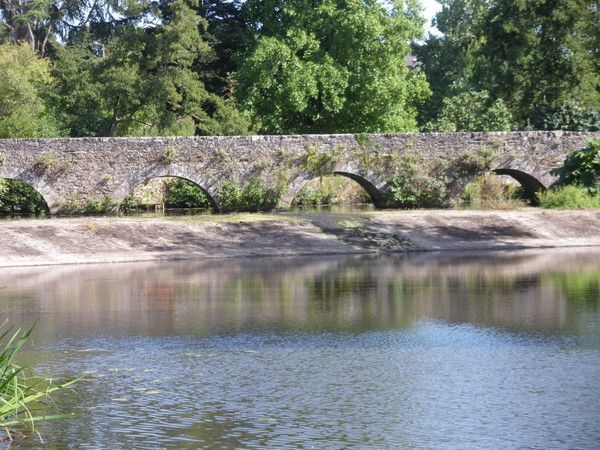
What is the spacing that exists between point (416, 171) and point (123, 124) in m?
17.5

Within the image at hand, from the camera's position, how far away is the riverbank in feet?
96.4

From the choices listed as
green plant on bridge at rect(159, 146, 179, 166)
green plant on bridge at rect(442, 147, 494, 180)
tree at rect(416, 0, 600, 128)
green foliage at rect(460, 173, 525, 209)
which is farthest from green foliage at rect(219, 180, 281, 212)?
tree at rect(416, 0, 600, 128)

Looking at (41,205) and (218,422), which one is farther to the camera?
(41,205)

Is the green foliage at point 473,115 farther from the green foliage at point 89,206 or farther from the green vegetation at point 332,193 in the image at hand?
the green foliage at point 89,206

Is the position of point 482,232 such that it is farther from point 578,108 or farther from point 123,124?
point 123,124

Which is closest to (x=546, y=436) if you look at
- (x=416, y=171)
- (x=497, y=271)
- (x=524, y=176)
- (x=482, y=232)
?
(x=497, y=271)

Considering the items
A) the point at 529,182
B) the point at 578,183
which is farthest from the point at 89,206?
the point at 578,183

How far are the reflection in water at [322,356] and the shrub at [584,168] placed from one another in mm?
14233

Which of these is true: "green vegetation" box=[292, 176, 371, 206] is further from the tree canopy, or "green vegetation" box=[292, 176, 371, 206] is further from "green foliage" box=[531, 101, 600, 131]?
"green foliage" box=[531, 101, 600, 131]

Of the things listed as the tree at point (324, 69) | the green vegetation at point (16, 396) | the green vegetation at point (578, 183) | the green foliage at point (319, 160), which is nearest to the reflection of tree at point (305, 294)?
the green vegetation at point (16, 396)

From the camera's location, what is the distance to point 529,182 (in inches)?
1620

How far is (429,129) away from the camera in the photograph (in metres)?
58.0

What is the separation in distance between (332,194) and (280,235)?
15473 mm

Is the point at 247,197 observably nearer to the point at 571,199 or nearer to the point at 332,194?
the point at 332,194
